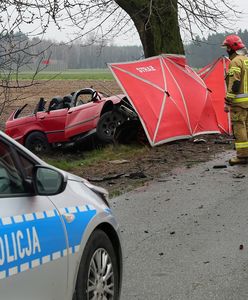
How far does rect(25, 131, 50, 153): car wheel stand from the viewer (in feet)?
49.3

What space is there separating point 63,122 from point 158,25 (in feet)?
11.8

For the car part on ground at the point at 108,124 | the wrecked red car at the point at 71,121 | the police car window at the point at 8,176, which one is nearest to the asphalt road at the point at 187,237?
the police car window at the point at 8,176

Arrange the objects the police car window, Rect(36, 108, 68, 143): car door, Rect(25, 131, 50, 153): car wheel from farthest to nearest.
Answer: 1. Rect(25, 131, 50, 153): car wheel
2. Rect(36, 108, 68, 143): car door
3. the police car window

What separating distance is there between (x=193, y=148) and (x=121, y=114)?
1.84 metres

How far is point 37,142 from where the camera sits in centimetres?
1523

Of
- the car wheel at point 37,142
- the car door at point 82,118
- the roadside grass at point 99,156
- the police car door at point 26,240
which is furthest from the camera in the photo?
the car wheel at point 37,142

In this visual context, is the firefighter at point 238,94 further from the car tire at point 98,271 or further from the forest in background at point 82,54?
the car tire at point 98,271

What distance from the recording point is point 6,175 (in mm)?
3404

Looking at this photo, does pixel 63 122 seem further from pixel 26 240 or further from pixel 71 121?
pixel 26 240

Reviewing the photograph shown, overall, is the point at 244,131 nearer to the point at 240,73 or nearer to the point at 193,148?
the point at 240,73

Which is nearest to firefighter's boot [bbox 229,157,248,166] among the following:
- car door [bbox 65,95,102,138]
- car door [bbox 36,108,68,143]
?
car door [bbox 65,95,102,138]

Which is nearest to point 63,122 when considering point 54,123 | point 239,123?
point 54,123

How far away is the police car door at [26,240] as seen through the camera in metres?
3.00

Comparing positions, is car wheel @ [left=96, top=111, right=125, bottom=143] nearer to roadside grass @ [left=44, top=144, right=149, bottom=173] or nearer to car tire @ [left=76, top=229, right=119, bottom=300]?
roadside grass @ [left=44, top=144, right=149, bottom=173]
